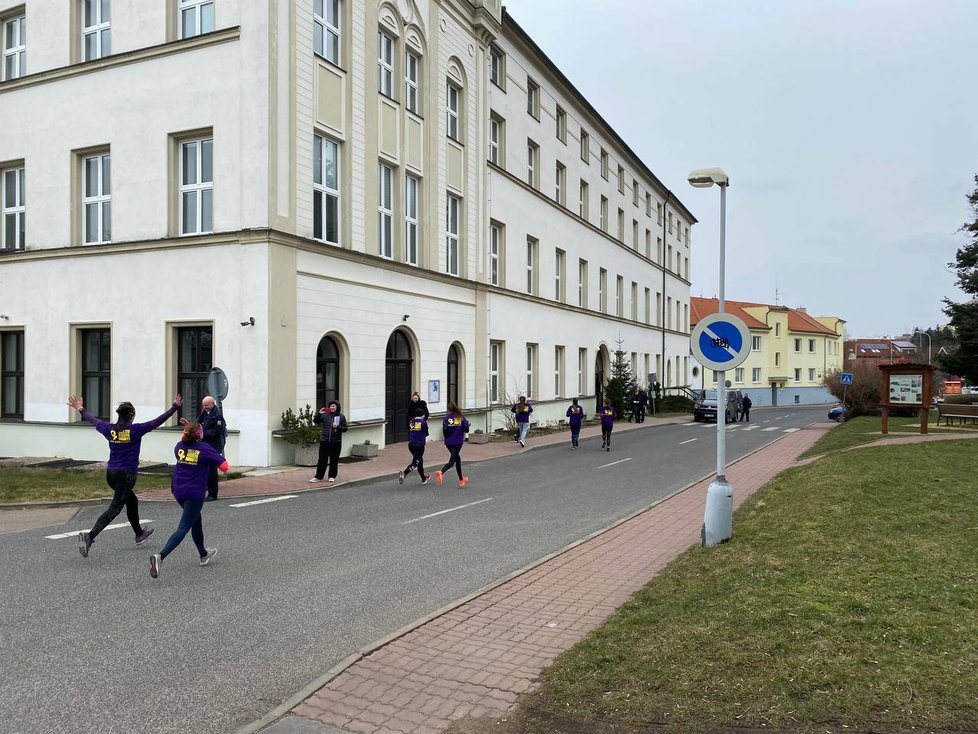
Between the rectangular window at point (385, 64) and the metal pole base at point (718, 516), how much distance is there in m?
16.9

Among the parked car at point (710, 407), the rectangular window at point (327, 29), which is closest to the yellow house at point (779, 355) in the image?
the parked car at point (710, 407)

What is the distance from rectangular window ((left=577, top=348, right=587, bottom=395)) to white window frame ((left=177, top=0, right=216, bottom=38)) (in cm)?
2405

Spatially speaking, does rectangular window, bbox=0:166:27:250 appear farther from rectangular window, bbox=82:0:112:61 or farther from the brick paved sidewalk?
the brick paved sidewalk

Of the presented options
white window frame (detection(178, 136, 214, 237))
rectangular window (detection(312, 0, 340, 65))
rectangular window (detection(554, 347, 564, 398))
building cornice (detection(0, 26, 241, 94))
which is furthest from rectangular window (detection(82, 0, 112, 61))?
rectangular window (detection(554, 347, 564, 398))

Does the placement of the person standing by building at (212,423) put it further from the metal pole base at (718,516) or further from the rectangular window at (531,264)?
the rectangular window at (531,264)

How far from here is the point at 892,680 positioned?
4227 mm

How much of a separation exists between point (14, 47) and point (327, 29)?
942cm

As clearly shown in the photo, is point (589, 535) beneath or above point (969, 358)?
beneath

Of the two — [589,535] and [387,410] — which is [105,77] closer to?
[387,410]

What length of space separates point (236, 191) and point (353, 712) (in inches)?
600

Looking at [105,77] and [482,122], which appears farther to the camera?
[482,122]

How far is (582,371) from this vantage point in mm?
39062

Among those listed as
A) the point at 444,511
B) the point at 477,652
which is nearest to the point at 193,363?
the point at 444,511

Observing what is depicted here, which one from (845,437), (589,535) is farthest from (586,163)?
(589,535)
